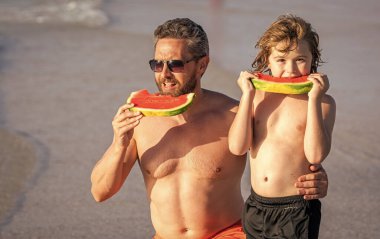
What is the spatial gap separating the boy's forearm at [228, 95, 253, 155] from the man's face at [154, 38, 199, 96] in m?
0.41

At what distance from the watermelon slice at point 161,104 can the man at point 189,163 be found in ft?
0.44

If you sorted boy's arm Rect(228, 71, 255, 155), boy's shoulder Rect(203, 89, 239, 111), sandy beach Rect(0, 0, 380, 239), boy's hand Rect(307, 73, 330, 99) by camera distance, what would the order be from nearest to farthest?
boy's hand Rect(307, 73, 330, 99)
boy's arm Rect(228, 71, 255, 155)
boy's shoulder Rect(203, 89, 239, 111)
sandy beach Rect(0, 0, 380, 239)

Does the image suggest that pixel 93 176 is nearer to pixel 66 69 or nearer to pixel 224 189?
pixel 224 189

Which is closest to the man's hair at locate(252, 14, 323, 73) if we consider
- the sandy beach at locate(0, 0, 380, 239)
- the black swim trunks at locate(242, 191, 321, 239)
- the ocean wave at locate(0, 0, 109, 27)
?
the black swim trunks at locate(242, 191, 321, 239)

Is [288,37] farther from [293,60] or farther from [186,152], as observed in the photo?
[186,152]

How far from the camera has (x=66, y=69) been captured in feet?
39.3

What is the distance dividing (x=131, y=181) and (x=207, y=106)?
286 cm

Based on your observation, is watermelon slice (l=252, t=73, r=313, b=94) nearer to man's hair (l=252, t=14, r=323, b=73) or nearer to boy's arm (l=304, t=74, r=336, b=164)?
boy's arm (l=304, t=74, r=336, b=164)

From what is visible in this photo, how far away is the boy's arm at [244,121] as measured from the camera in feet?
13.3

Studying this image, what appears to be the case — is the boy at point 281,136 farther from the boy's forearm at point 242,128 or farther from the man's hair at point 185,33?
the man's hair at point 185,33

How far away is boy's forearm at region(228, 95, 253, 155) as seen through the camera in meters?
4.04

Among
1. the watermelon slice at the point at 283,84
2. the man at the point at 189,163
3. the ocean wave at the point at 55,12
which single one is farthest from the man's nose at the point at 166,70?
the ocean wave at the point at 55,12

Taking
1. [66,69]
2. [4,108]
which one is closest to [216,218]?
[4,108]

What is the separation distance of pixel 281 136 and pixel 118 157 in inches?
33.7
